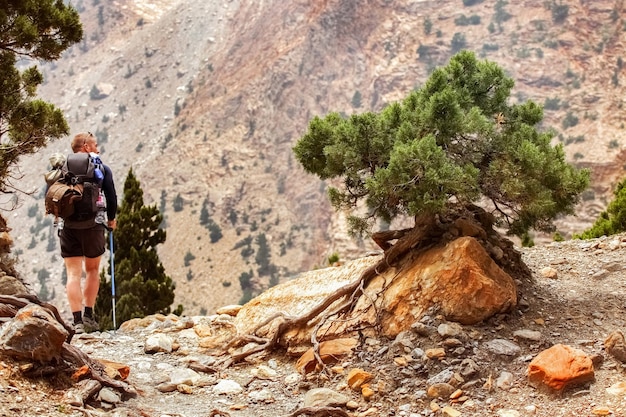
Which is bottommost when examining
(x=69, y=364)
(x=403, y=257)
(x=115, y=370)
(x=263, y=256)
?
(x=263, y=256)

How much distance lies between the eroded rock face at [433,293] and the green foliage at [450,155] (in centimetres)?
68

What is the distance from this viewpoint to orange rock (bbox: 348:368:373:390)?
618 cm

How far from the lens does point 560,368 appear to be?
18.0ft

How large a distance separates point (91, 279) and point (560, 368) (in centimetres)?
588

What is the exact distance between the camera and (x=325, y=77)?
84188 mm

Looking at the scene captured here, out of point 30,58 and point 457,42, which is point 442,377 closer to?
point 30,58

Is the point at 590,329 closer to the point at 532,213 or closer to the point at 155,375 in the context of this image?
the point at 532,213

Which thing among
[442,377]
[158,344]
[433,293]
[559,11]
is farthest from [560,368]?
[559,11]

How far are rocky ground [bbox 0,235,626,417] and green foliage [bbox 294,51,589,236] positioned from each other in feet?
4.50

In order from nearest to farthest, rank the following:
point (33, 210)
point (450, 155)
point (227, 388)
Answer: point (227, 388) < point (450, 155) < point (33, 210)

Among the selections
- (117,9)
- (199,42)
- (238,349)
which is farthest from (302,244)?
(117,9)

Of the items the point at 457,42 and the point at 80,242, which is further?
the point at 457,42

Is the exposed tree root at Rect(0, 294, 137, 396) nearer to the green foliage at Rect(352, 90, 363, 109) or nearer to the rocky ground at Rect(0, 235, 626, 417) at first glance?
the rocky ground at Rect(0, 235, 626, 417)

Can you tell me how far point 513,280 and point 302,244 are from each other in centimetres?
6234
